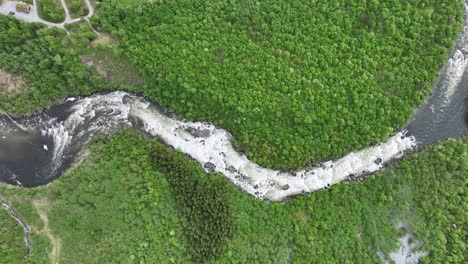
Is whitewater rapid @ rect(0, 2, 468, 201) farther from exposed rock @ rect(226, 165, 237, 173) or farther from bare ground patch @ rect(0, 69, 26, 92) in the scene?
bare ground patch @ rect(0, 69, 26, 92)

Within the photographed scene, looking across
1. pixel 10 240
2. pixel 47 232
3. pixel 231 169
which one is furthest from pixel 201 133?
pixel 10 240

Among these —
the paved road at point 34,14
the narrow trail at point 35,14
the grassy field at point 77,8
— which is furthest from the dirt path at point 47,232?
the grassy field at point 77,8

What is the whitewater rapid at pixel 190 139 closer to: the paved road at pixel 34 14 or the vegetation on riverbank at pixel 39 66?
the vegetation on riverbank at pixel 39 66

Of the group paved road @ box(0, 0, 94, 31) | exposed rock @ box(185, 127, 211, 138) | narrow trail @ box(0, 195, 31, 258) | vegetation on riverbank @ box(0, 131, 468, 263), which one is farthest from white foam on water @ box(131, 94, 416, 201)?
narrow trail @ box(0, 195, 31, 258)

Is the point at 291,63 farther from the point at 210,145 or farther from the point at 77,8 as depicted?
the point at 77,8

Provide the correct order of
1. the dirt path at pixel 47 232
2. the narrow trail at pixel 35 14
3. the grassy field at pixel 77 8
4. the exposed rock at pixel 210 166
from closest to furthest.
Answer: the dirt path at pixel 47 232, the narrow trail at pixel 35 14, the grassy field at pixel 77 8, the exposed rock at pixel 210 166
